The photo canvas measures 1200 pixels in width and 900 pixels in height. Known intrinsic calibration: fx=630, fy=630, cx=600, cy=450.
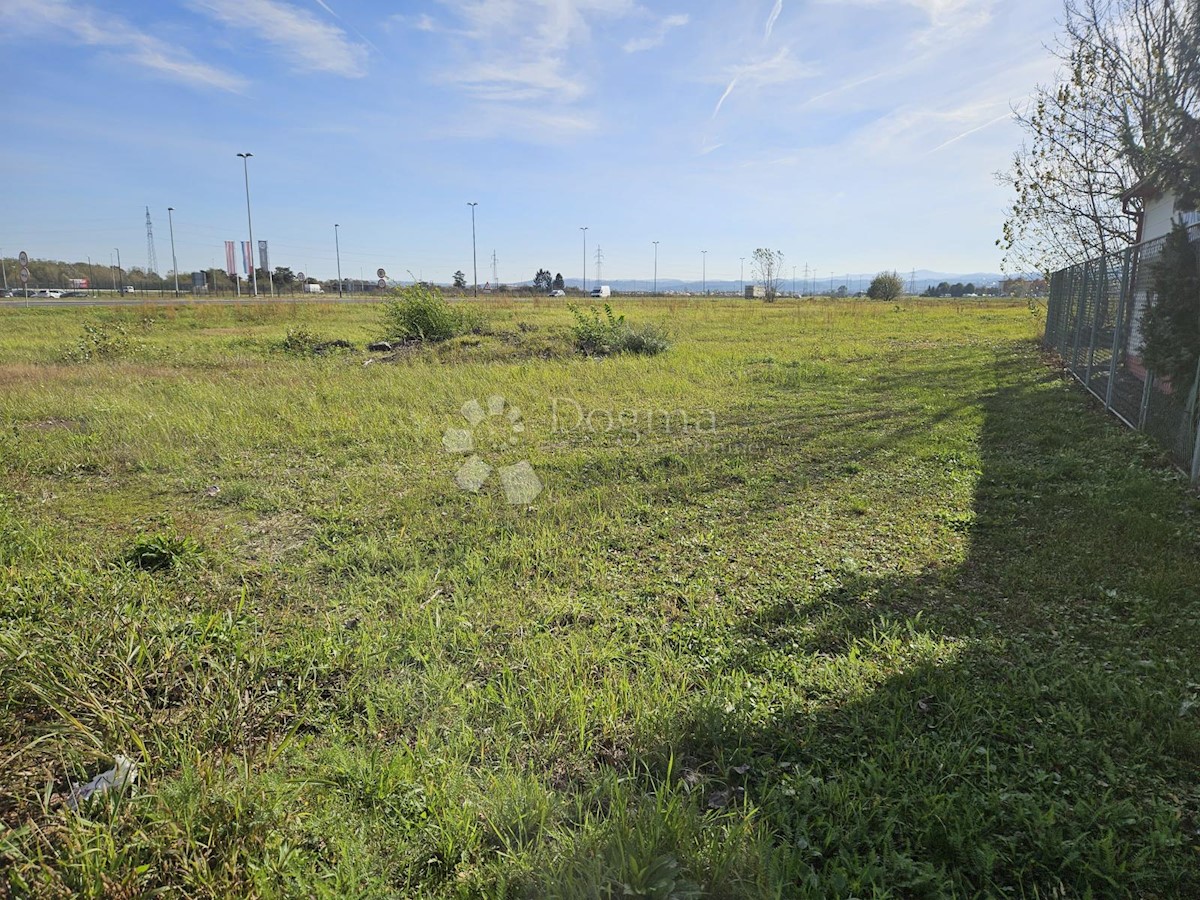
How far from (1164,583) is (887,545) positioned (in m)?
1.34

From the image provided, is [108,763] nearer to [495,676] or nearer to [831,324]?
[495,676]

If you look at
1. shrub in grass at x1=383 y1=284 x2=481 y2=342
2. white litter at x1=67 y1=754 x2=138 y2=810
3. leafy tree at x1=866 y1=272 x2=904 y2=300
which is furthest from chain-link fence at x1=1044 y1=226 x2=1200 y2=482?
leafy tree at x1=866 y1=272 x2=904 y2=300

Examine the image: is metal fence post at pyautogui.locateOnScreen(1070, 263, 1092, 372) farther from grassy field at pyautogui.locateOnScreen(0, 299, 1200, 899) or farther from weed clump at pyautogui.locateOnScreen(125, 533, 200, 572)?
weed clump at pyautogui.locateOnScreen(125, 533, 200, 572)

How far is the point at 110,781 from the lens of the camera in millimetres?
1913

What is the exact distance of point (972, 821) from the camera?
6.23 feet

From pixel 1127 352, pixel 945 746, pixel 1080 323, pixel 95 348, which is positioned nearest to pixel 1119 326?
pixel 1127 352

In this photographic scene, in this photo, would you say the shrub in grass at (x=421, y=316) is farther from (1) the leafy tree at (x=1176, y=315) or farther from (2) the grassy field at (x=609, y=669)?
(1) the leafy tree at (x=1176, y=315)

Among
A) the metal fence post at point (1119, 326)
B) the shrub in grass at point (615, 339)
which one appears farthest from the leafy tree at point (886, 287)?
the metal fence post at point (1119, 326)

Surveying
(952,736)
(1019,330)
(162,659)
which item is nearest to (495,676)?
(162,659)

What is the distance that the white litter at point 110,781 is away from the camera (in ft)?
5.89

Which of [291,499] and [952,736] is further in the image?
[291,499]

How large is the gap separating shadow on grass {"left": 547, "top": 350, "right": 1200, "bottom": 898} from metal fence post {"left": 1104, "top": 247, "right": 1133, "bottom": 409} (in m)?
4.35

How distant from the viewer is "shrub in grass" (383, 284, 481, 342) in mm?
16453

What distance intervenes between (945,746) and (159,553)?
163 inches
